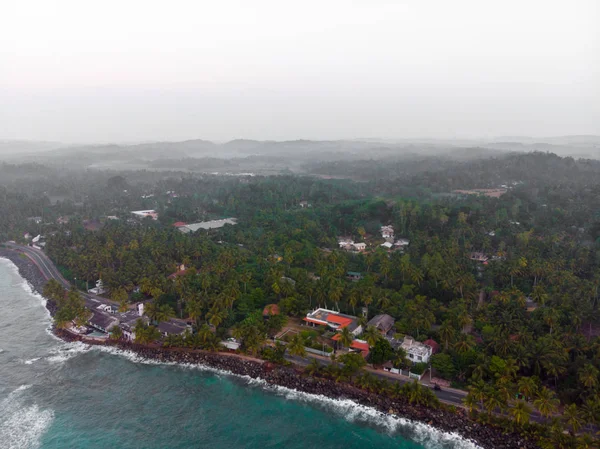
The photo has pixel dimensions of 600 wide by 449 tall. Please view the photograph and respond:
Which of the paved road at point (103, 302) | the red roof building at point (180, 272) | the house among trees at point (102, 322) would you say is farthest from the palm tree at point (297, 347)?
the red roof building at point (180, 272)

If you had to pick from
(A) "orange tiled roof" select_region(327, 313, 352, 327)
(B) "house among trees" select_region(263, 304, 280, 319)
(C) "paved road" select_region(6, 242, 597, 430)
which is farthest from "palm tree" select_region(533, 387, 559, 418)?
(B) "house among trees" select_region(263, 304, 280, 319)

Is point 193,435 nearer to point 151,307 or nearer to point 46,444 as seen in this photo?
point 46,444

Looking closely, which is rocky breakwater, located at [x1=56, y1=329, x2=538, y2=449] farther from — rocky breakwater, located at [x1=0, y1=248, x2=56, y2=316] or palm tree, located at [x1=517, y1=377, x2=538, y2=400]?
rocky breakwater, located at [x1=0, y1=248, x2=56, y2=316]

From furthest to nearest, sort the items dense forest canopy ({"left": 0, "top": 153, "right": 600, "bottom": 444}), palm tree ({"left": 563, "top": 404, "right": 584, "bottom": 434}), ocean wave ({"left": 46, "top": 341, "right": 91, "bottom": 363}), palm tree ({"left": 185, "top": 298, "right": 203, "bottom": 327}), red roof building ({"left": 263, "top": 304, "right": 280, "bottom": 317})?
red roof building ({"left": 263, "top": 304, "right": 280, "bottom": 317}) → palm tree ({"left": 185, "top": 298, "right": 203, "bottom": 327}) → ocean wave ({"left": 46, "top": 341, "right": 91, "bottom": 363}) → dense forest canopy ({"left": 0, "top": 153, "right": 600, "bottom": 444}) → palm tree ({"left": 563, "top": 404, "right": 584, "bottom": 434})

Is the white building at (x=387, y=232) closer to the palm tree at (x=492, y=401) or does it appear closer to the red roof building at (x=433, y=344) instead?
the red roof building at (x=433, y=344)

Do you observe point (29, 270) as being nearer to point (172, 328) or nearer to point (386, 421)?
point (172, 328)

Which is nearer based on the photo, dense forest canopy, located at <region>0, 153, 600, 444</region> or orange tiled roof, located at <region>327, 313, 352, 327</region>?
dense forest canopy, located at <region>0, 153, 600, 444</region>

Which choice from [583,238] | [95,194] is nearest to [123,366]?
[583,238]
